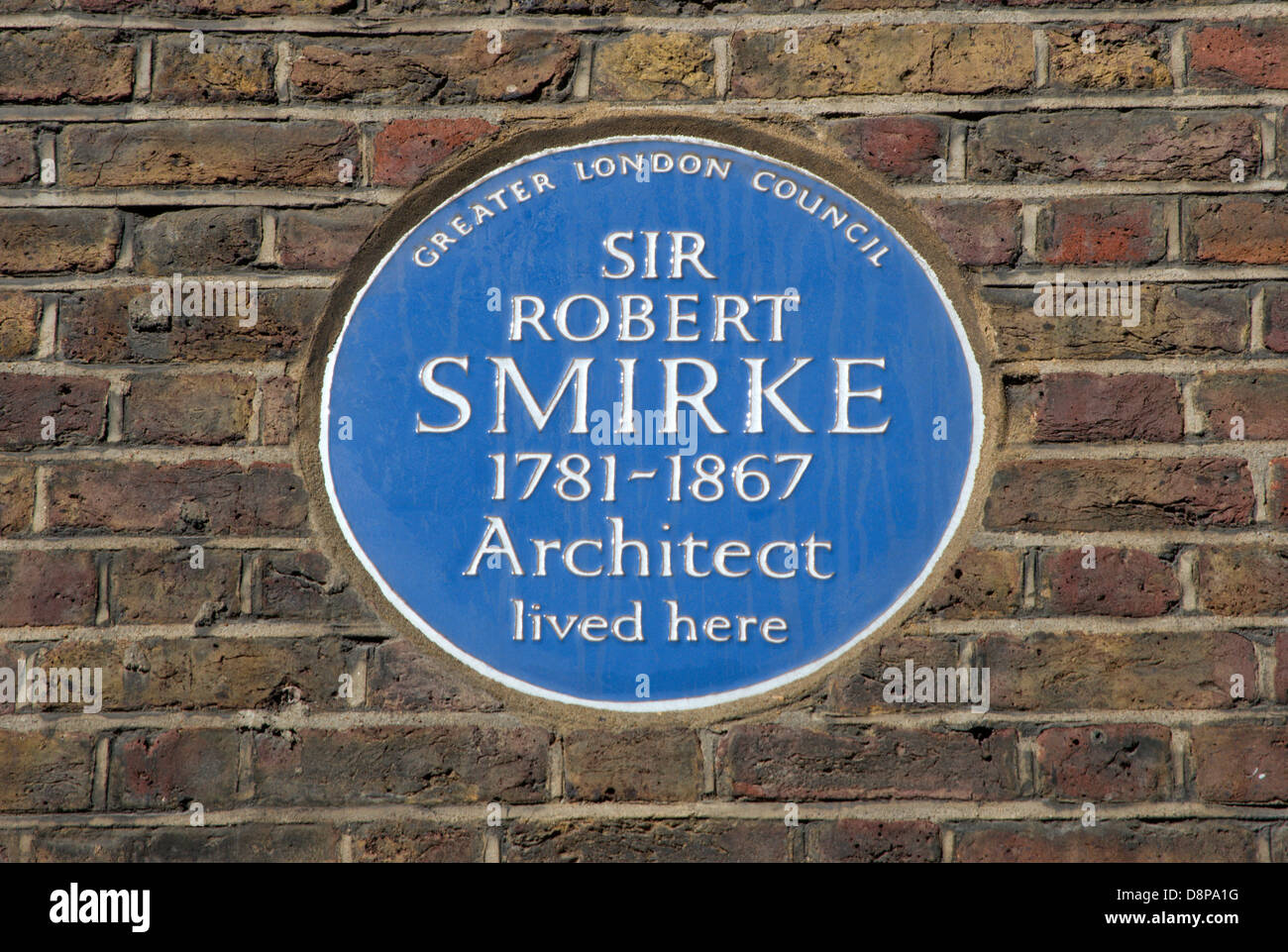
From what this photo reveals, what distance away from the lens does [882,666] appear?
55.3 inches

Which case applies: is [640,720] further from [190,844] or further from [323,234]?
[323,234]

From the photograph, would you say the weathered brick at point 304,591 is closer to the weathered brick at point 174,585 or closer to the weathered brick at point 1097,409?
the weathered brick at point 174,585

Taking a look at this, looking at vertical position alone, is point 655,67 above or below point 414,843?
above

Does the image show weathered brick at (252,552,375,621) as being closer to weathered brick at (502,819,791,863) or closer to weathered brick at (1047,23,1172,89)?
weathered brick at (502,819,791,863)

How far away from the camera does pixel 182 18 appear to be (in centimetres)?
148

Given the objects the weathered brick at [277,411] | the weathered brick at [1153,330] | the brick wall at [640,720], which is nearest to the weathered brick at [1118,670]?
the brick wall at [640,720]

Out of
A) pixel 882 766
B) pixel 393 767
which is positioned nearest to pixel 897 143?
pixel 882 766

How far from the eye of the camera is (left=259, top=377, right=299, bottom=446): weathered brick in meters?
1.44

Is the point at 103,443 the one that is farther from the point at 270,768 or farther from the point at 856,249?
the point at 856,249

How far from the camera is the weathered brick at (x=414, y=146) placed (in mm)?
1467

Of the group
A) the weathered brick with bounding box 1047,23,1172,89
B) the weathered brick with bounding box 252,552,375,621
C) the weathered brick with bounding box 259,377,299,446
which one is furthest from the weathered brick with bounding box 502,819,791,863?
the weathered brick with bounding box 1047,23,1172,89

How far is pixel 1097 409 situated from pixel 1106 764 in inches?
17.8
